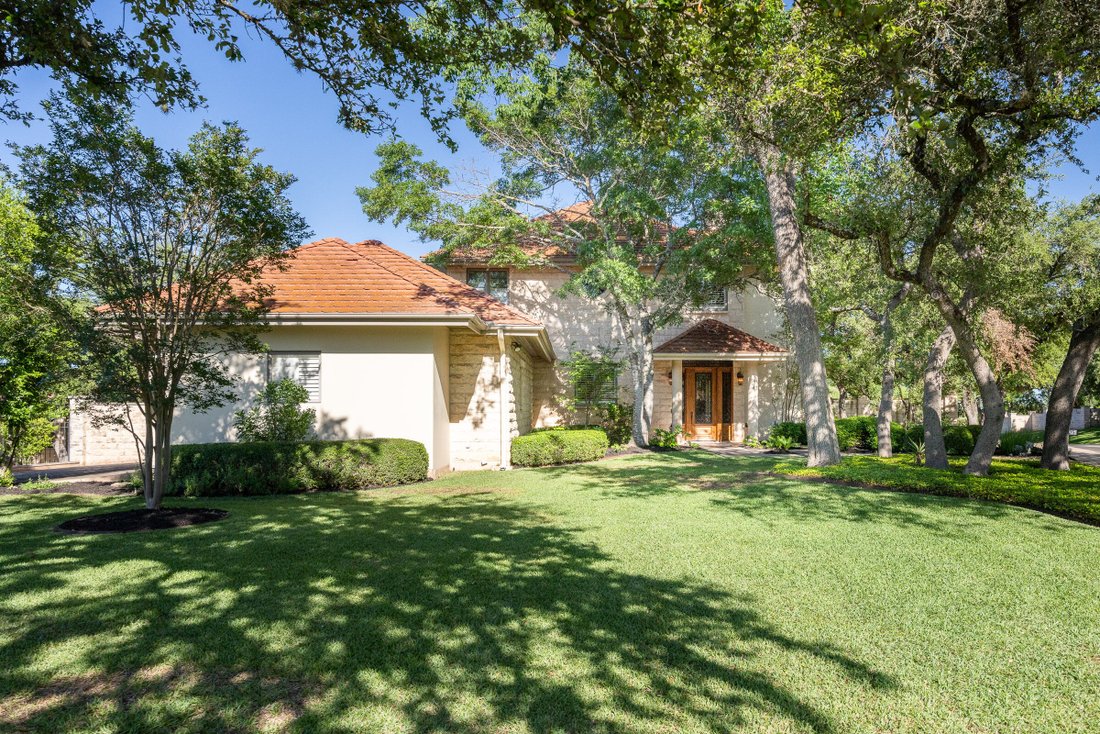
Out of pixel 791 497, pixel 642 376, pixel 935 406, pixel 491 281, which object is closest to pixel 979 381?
pixel 935 406

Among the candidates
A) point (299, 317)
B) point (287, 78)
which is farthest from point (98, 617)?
point (299, 317)

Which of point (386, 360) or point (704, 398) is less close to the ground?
point (386, 360)

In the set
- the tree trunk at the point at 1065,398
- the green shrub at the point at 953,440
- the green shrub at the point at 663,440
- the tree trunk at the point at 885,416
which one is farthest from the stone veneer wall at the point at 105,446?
the green shrub at the point at 953,440

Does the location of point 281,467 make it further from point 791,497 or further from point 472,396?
point 791,497

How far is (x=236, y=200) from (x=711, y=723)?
25.6ft

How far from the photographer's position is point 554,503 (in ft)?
29.2

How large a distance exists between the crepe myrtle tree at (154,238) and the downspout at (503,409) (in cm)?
560

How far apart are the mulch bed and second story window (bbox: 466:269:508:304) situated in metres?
13.8

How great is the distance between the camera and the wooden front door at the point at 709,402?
70.8 ft

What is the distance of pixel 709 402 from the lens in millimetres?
21797

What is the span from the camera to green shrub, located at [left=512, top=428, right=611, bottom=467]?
13922 millimetres

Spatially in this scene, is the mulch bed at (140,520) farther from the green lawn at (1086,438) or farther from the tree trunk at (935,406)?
the green lawn at (1086,438)

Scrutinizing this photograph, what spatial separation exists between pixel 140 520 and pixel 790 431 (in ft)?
59.6

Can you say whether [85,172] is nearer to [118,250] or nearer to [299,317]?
[118,250]
